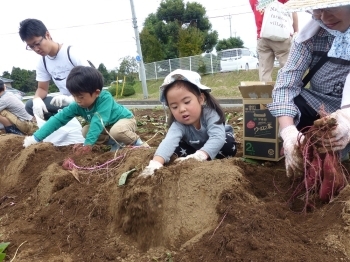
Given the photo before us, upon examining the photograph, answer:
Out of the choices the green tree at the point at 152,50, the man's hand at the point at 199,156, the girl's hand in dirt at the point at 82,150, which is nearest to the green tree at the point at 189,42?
the green tree at the point at 152,50

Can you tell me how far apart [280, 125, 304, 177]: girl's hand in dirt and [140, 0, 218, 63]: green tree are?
28763 millimetres

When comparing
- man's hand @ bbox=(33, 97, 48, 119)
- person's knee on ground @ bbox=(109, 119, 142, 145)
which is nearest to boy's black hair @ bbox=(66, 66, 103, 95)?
person's knee on ground @ bbox=(109, 119, 142, 145)

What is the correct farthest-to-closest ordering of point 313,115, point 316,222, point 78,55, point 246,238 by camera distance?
point 78,55 < point 313,115 < point 316,222 < point 246,238

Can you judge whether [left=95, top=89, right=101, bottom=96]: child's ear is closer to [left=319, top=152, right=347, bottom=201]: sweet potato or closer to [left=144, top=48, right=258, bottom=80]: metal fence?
[left=319, top=152, right=347, bottom=201]: sweet potato

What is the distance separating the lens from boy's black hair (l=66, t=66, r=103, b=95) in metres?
3.40

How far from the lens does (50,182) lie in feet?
9.50

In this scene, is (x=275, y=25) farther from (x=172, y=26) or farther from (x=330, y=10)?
(x=172, y=26)

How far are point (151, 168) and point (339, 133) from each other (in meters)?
1.09

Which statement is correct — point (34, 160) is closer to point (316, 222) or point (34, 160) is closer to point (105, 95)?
point (105, 95)

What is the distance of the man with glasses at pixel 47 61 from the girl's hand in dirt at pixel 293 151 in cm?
284

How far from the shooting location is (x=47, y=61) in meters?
4.42

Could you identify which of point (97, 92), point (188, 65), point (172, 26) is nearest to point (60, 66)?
point (97, 92)

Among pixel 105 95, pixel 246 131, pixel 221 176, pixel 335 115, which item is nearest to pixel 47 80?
pixel 105 95

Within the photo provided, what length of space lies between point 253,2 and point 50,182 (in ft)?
12.5
